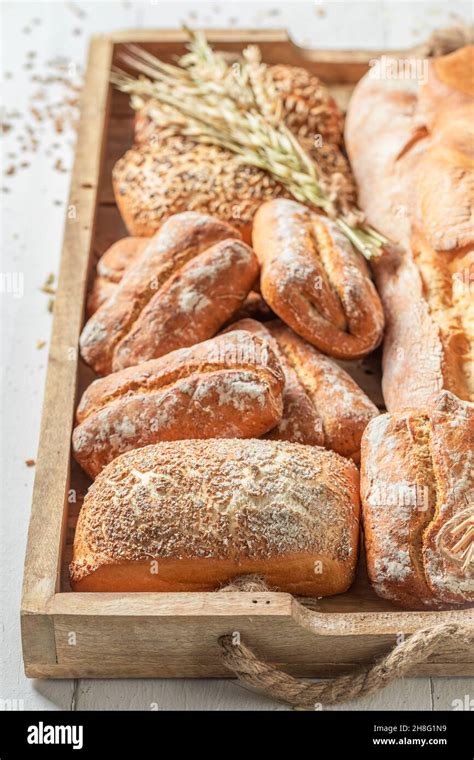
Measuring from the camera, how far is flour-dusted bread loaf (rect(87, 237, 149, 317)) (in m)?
2.80

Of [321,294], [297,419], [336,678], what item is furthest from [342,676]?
[321,294]

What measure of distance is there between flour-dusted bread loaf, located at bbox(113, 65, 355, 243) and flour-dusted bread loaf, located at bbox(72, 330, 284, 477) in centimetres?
62

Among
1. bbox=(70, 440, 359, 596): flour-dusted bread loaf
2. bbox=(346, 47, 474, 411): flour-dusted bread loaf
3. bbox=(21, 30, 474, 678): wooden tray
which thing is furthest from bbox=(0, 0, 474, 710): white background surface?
bbox=(346, 47, 474, 411): flour-dusted bread loaf

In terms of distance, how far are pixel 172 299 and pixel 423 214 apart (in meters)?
0.71

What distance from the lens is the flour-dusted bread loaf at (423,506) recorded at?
2.15 metres

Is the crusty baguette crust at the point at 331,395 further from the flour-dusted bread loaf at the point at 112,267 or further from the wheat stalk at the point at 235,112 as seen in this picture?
the flour-dusted bread loaf at the point at 112,267

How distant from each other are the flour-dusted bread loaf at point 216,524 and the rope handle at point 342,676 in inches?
6.6

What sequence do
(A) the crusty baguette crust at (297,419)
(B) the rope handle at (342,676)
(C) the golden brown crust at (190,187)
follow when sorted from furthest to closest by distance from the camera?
(C) the golden brown crust at (190,187) < (A) the crusty baguette crust at (297,419) < (B) the rope handle at (342,676)

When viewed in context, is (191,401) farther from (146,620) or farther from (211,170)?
(211,170)

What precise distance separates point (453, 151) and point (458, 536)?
1.14 m

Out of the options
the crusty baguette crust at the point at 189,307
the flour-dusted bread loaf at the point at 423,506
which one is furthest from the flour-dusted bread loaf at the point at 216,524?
the crusty baguette crust at the point at 189,307

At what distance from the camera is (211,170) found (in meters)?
3.01

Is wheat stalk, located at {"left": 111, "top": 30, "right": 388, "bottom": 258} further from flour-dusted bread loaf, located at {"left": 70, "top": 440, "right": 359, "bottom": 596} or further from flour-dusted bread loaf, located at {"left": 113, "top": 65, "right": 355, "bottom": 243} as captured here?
flour-dusted bread loaf, located at {"left": 70, "top": 440, "right": 359, "bottom": 596}
